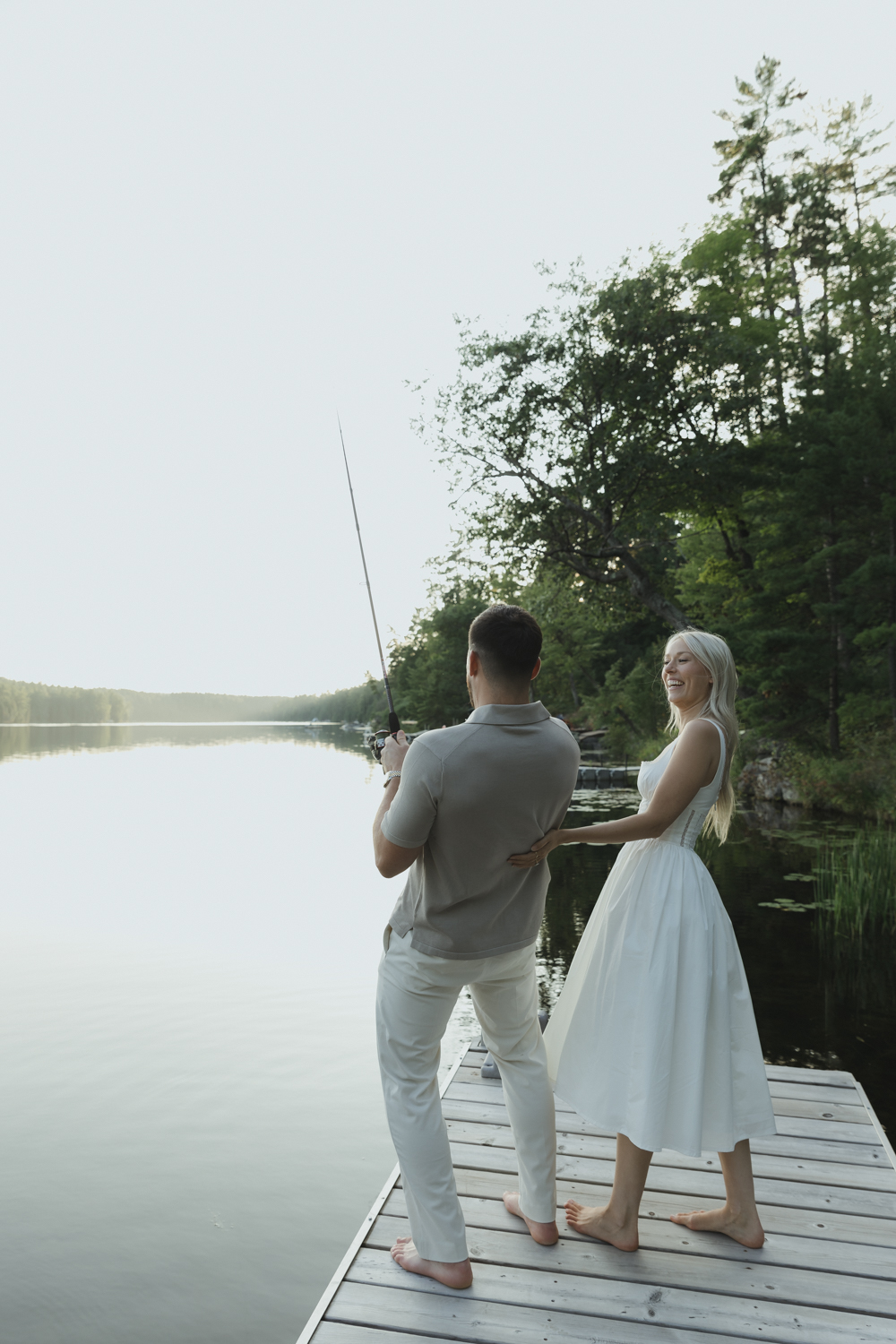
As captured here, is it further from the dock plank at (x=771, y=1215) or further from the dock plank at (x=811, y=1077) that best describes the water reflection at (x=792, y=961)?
the dock plank at (x=771, y=1215)

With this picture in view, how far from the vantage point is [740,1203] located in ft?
8.50

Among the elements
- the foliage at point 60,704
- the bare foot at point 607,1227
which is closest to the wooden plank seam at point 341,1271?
the bare foot at point 607,1227

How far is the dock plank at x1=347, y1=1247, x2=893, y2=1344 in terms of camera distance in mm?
2207

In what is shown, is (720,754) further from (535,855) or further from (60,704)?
(60,704)

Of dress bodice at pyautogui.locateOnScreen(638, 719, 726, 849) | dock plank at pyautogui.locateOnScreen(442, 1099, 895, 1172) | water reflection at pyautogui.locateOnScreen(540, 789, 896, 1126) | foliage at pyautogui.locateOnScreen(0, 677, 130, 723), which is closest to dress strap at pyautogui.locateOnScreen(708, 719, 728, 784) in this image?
dress bodice at pyautogui.locateOnScreen(638, 719, 726, 849)

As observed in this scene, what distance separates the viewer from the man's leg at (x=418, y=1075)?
2.32 metres

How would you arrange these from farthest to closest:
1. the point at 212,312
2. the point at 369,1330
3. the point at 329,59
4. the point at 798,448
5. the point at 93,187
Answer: the point at 798,448 → the point at 93,187 → the point at 329,59 → the point at 212,312 → the point at 369,1330

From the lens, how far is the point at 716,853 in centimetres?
1251

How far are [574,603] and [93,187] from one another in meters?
16.5

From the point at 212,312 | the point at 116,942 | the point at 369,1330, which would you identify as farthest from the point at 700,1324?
the point at 116,942

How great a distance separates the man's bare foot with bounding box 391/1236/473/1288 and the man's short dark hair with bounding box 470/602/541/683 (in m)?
1.60

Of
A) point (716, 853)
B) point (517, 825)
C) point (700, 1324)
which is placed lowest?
point (716, 853)

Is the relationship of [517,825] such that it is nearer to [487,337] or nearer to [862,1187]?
[862,1187]

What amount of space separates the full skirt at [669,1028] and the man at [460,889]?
0.73 ft
